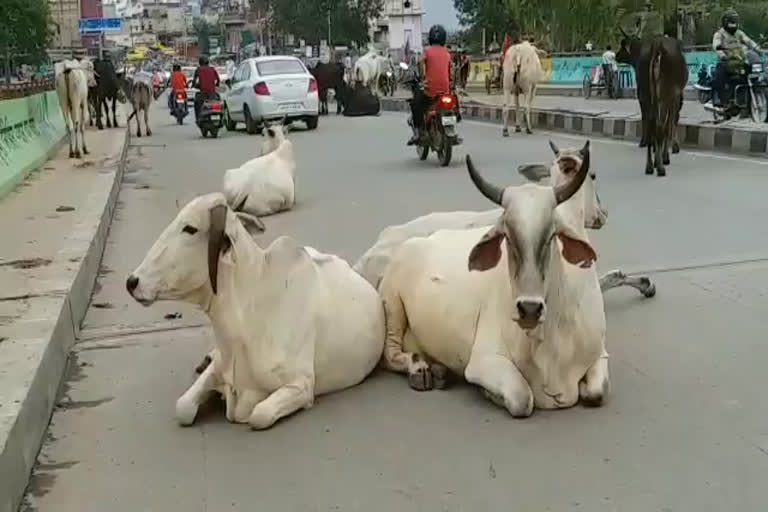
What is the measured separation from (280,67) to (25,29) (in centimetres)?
1489

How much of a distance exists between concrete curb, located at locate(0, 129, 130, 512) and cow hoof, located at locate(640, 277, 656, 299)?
10.9 ft

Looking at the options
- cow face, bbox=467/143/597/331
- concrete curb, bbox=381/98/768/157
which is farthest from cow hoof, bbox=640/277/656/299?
concrete curb, bbox=381/98/768/157

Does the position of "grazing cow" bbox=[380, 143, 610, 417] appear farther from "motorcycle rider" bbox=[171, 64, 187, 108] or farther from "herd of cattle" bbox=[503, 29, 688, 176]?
"motorcycle rider" bbox=[171, 64, 187, 108]

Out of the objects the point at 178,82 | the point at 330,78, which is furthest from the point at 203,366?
the point at 330,78

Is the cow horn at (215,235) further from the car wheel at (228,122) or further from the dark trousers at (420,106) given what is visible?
the car wheel at (228,122)

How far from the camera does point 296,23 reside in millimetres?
56375

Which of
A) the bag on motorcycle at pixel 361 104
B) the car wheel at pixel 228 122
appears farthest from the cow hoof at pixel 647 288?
the bag on motorcycle at pixel 361 104

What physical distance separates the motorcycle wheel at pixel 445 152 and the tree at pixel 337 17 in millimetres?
40521

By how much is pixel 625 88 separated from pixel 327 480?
24.2 meters

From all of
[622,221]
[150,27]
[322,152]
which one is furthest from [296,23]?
[150,27]

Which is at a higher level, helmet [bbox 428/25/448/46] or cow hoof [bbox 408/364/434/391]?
helmet [bbox 428/25/448/46]

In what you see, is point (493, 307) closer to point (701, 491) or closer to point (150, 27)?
point (701, 491)

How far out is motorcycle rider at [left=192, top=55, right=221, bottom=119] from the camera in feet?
67.3

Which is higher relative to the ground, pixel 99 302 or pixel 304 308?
pixel 304 308
